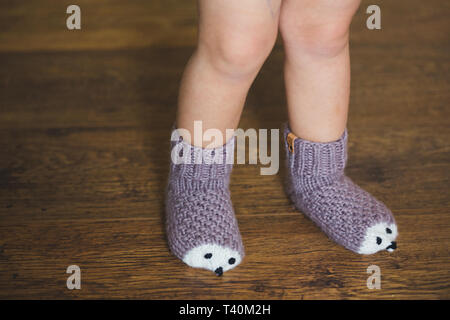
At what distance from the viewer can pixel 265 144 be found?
99 centimetres

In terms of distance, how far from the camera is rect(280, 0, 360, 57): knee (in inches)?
26.6

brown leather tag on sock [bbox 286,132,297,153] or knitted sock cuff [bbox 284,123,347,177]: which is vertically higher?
brown leather tag on sock [bbox 286,132,297,153]

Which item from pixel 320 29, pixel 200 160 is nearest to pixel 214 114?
pixel 200 160

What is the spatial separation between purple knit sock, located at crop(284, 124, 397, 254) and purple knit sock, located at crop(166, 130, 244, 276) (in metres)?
0.11

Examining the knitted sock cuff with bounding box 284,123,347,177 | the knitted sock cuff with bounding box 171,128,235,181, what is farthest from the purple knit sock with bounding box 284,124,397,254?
the knitted sock cuff with bounding box 171,128,235,181

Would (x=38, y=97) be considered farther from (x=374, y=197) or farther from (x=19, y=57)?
(x=374, y=197)

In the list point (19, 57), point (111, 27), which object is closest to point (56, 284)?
point (19, 57)

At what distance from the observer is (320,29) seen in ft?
2.26

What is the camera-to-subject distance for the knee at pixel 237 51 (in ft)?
2.13

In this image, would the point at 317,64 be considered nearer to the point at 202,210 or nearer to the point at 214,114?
the point at 214,114

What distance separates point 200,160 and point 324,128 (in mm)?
197

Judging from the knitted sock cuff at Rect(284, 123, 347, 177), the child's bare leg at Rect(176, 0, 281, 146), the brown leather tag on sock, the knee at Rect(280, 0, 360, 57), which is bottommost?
the knitted sock cuff at Rect(284, 123, 347, 177)

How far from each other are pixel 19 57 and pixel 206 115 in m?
0.70

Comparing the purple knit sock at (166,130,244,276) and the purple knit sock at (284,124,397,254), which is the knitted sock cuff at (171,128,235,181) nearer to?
the purple knit sock at (166,130,244,276)
